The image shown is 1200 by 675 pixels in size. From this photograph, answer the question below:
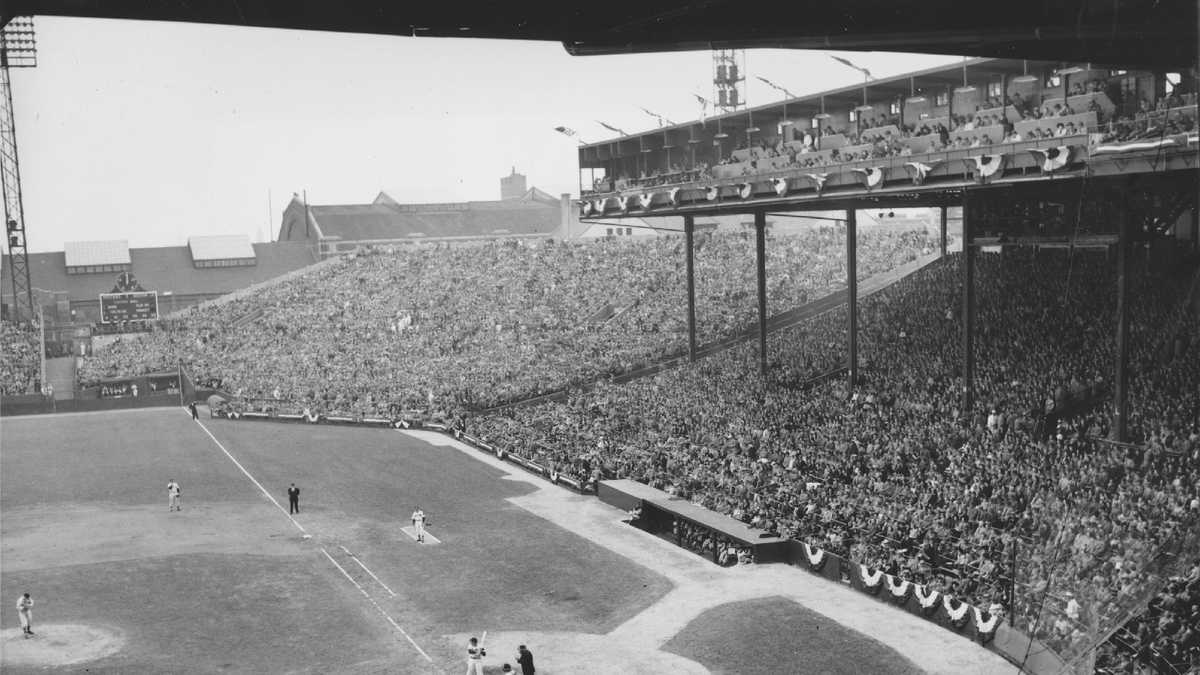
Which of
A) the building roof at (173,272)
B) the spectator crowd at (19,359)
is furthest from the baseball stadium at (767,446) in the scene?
the building roof at (173,272)

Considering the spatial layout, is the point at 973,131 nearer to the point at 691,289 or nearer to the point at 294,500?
the point at 691,289

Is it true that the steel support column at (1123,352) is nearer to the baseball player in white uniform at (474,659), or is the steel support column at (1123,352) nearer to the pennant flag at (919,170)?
the pennant flag at (919,170)

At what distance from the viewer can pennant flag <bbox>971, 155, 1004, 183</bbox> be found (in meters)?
27.7

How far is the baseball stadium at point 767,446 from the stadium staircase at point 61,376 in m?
10.1

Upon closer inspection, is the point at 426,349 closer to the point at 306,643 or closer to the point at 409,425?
the point at 409,425

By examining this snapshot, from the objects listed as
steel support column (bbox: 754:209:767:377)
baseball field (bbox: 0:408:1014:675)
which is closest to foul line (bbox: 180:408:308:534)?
baseball field (bbox: 0:408:1014:675)

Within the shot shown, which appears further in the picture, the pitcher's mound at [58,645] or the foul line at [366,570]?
the foul line at [366,570]

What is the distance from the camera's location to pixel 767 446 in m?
35.0

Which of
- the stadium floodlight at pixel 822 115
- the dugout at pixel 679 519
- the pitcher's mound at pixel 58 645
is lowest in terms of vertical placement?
the pitcher's mound at pixel 58 645

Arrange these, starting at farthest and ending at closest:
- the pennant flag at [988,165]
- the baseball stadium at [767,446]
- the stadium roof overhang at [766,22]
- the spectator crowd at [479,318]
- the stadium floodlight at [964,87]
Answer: the spectator crowd at [479,318] < the stadium floodlight at [964,87] < the pennant flag at [988,165] < the baseball stadium at [767,446] < the stadium roof overhang at [766,22]

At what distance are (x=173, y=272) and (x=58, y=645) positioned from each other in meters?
85.1

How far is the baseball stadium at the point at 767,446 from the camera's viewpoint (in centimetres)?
1546

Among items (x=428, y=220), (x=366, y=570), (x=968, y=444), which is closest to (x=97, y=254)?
(x=428, y=220)

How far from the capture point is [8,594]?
93.8 ft
